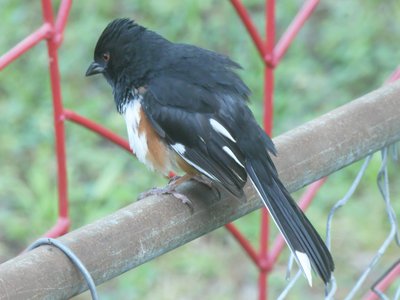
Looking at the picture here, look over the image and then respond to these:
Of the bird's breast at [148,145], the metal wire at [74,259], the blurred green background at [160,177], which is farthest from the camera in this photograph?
the blurred green background at [160,177]

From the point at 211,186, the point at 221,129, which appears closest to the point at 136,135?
the point at 221,129

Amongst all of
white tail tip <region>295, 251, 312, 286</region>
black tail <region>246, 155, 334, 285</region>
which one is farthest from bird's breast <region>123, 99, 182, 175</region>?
white tail tip <region>295, 251, 312, 286</region>

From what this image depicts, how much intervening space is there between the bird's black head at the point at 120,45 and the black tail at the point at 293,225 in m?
0.87

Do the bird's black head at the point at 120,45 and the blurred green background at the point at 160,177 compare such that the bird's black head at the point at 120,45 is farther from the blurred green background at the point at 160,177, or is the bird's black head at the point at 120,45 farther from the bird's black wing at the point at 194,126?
the blurred green background at the point at 160,177

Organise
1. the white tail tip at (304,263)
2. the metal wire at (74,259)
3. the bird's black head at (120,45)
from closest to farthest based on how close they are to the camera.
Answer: the metal wire at (74,259)
the white tail tip at (304,263)
the bird's black head at (120,45)

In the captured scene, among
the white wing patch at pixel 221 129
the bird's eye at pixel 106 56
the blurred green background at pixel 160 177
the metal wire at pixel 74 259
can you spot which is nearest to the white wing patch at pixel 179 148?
the white wing patch at pixel 221 129

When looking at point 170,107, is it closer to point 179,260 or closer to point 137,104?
point 137,104

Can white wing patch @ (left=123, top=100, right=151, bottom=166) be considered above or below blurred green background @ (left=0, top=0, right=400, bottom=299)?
above

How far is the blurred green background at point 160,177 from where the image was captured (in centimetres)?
543

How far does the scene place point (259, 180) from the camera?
274 cm

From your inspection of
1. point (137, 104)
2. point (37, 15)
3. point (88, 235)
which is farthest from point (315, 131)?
point (37, 15)

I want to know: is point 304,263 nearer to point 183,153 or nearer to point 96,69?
point 183,153

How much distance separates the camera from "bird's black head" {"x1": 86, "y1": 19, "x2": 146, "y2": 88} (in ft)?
11.6

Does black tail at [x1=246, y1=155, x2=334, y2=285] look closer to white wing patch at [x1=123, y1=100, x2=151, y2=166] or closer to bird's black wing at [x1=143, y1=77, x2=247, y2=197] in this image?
bird's black wing at [x1=143, y1=77, x2=247, y2=197]
